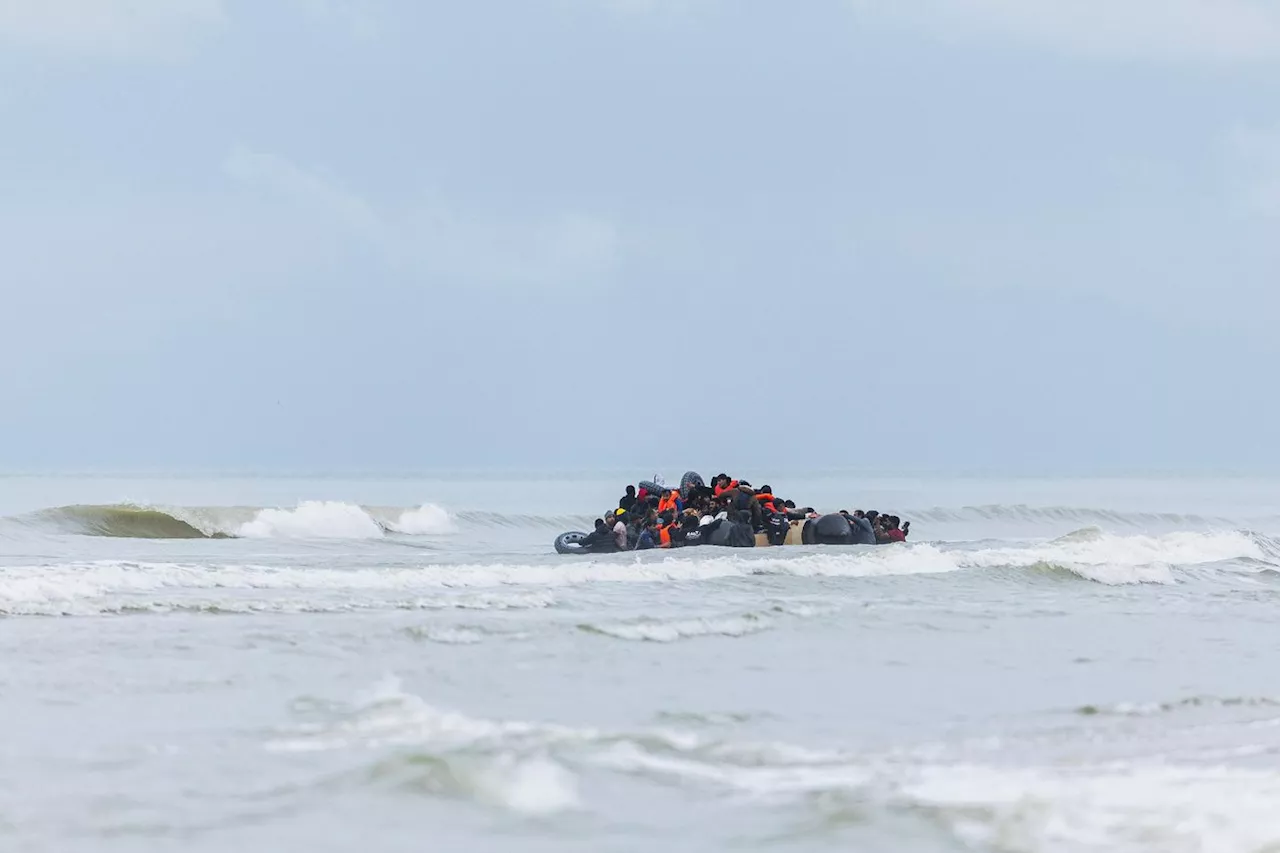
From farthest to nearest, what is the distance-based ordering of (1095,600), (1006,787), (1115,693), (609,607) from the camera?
(1095,600) → (609,607) → (1115,693) → (1006,787)

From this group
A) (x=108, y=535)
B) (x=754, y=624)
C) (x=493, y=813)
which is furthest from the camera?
(x=108, y=535)

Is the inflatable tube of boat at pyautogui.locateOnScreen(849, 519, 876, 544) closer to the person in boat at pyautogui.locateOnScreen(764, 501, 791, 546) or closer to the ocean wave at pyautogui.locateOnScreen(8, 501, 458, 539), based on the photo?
the person in boat at pyautogui.locateOnScreen(764, 501, 791, 546)

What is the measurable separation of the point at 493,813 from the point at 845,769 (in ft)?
6.78

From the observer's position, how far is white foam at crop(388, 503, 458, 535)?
46.4 metres

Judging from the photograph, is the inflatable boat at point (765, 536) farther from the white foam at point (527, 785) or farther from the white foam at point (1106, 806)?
the white foam at point (1106, 806)

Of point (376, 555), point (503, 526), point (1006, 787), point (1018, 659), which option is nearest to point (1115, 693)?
point (1018, 659)

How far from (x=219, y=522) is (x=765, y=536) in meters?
17.9

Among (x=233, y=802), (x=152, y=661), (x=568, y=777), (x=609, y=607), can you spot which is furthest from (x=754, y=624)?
(x=233, y=802)

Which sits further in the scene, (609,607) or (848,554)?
(848,554)

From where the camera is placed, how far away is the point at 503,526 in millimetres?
46719

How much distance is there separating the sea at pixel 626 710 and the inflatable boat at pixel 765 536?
13.5ft

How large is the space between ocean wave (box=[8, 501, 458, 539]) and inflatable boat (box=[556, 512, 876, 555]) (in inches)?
505

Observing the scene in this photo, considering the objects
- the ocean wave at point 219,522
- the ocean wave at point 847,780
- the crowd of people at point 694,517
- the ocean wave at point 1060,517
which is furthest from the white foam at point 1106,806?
the ocean wave at point 1060,517

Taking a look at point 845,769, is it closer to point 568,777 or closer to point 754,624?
point 568,777
